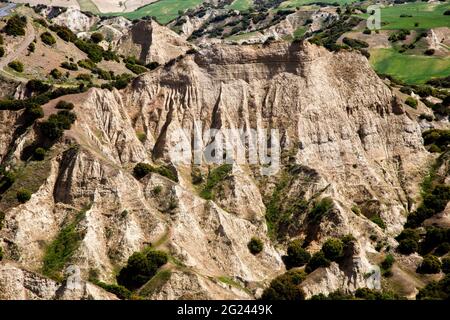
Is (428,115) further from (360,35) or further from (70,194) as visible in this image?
(360,35)

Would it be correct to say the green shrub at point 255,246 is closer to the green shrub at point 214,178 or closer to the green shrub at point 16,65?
the green shrub at point 214,178

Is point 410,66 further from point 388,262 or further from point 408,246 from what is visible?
point 388,262

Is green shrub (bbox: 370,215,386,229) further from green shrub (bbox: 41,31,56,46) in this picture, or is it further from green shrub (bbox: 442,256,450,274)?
green shrub (bbox: 41,31,56,46)

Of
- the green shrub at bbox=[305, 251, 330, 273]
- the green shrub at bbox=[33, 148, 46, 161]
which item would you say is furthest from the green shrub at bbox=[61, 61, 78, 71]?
the green shrub at bbox=[305, 251, 330, 273]

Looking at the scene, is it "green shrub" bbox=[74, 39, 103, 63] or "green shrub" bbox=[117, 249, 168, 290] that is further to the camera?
"green shrub" bbox=[74, 39, 103, 63]

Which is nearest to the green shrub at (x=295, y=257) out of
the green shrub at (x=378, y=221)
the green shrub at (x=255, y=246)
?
the green shrub at (x=255, y=246)

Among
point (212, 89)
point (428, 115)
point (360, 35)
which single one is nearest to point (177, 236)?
point (212, 89)
